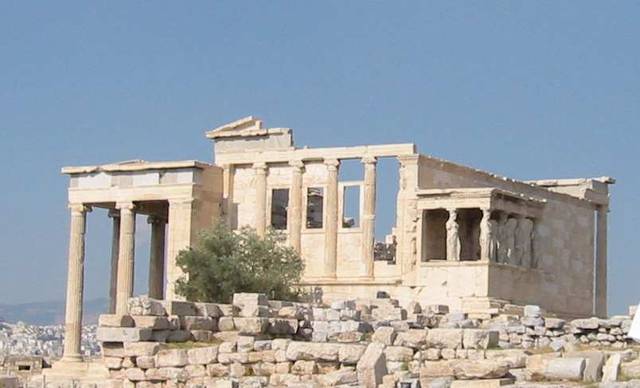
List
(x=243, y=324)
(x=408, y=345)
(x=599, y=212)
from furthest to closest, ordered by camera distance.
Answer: (x=599, y=212) → (x=243, y=324) → (x=408, y=345)

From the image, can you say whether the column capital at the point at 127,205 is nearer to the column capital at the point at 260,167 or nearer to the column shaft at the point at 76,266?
the column shaft at the point at 76,266

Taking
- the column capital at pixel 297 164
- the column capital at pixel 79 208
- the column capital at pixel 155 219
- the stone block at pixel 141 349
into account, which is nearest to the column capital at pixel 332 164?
the column capital at pixel 297 164

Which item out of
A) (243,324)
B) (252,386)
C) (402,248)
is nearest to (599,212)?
(402,248)

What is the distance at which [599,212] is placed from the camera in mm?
48594

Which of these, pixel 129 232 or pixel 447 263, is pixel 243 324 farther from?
pixel 129 232

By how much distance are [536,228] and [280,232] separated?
21.0 feet

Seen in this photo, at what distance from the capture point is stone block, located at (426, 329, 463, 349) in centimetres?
2075

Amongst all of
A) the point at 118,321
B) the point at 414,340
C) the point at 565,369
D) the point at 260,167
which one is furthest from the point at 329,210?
the point at 565,369

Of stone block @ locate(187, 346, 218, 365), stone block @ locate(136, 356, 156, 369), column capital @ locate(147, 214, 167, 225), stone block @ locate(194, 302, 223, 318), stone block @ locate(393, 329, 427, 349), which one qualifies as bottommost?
stone block @ locate(136, 356, 156, 369)

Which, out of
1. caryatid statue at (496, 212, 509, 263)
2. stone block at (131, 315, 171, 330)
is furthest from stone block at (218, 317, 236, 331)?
caryatid statue at (496, 212, 509, 263)

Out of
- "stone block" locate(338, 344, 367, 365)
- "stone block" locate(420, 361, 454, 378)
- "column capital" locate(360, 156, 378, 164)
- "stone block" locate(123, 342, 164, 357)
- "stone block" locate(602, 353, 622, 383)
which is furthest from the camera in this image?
"column capital" locate(360, 156, 378, 164)

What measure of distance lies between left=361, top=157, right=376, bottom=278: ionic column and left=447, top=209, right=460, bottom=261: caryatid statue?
229cm

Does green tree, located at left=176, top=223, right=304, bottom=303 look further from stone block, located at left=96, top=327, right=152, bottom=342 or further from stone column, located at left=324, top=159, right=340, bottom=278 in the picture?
stone block, located at left=96, top=327, right=152, bottom=342

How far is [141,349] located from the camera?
22469mm
